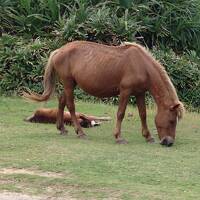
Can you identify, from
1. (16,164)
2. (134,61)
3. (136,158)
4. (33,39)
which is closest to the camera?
(16,164)

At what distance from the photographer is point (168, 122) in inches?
423

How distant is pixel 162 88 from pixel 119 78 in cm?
74

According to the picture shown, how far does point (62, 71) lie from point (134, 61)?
4.37ft

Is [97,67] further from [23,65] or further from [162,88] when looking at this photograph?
[23,65]

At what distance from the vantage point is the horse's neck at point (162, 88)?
1084cm

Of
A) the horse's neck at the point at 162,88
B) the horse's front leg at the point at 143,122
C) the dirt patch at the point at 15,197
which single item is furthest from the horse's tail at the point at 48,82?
the dirt patch at the point at 15,197

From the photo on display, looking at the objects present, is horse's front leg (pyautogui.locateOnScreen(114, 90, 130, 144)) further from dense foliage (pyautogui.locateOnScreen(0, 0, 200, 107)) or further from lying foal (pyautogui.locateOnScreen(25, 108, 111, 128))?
dense foliage (pyautogui.locateOnScreen(0, 0, 200, 107))

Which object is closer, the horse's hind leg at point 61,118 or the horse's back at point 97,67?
the horse's back at point 97,67

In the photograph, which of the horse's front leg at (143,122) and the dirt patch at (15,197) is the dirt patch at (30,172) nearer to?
the dirt patch at (15,197)

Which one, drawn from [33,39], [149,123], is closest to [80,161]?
[149,123]

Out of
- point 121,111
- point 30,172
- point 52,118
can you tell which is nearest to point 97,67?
point 121,111

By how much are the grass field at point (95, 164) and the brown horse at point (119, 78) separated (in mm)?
358

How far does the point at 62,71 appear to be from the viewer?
37.0 ft

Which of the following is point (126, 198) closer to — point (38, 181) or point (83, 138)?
point (38, 181)
